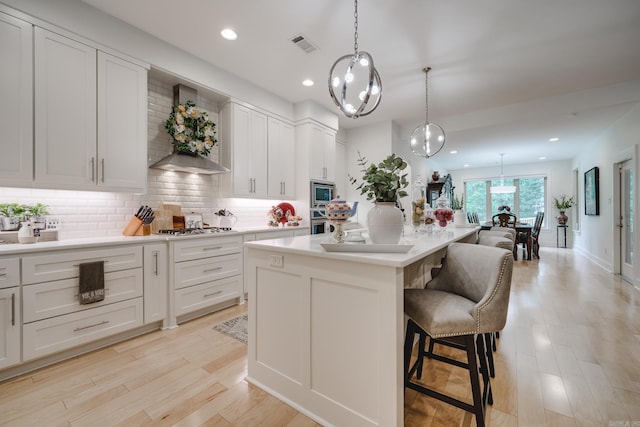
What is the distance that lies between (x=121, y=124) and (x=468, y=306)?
127 inches

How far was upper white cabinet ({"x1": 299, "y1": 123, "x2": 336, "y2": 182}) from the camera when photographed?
4.58m

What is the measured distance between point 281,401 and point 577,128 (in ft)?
22.7

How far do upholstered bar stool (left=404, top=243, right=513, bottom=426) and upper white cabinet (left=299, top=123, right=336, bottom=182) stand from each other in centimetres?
322

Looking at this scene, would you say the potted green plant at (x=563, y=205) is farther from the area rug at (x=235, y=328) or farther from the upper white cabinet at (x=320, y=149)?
the area rug at (x=235, y=328)

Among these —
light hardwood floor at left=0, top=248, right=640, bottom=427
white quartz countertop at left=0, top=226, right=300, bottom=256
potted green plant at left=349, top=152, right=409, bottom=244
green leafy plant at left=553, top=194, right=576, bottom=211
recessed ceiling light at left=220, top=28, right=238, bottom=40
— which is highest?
recessed ceiling light at left=220, top=28, right=238, bottom=40

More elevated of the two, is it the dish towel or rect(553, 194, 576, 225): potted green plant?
rect(553, 194, 576, 225): potted green plant

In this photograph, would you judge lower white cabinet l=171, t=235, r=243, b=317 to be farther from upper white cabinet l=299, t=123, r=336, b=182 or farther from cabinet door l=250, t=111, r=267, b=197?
upper white cabinet l=299, t=123, r=336, b=182

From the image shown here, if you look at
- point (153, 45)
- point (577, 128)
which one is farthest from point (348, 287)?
point (577, 128)

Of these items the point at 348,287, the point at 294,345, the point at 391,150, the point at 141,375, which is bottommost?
the point at 141,375

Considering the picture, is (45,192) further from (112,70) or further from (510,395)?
(510,395)

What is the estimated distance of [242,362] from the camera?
211 cm

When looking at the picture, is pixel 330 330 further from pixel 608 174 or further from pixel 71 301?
pixel 608 174

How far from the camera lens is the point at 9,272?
1.86 m

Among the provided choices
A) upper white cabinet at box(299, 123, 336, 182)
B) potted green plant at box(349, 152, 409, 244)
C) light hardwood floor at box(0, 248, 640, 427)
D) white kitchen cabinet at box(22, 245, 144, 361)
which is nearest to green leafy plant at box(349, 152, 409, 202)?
potted green plant at box(349, 152, 409, 244)
